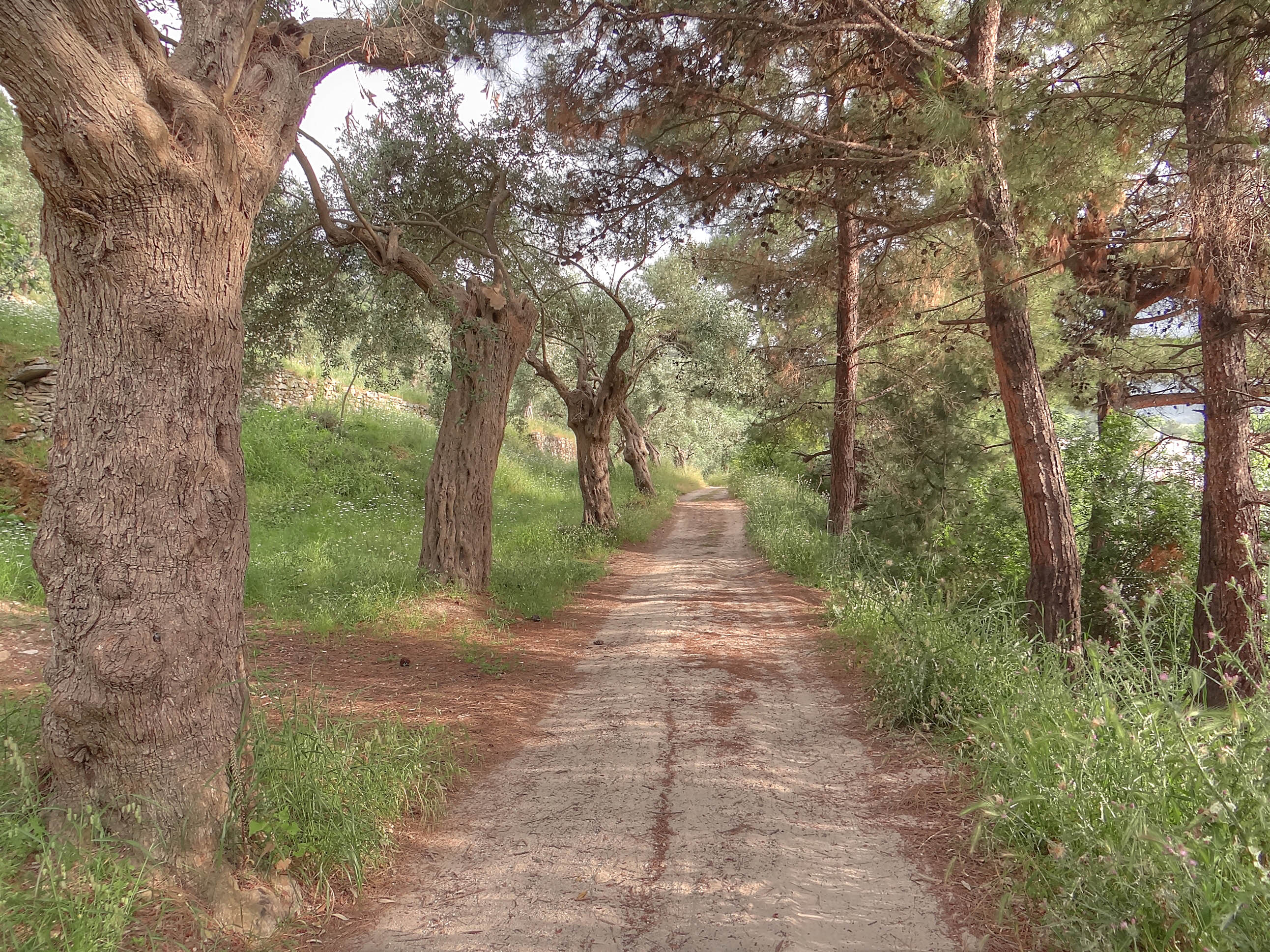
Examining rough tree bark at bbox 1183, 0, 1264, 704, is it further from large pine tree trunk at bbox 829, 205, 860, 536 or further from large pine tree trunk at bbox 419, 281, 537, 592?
large pine tree trunk at bbox 419, 281, 537, 592

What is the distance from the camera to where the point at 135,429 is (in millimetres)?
3080

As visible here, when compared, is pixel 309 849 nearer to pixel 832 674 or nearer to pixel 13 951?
pixel 13 951

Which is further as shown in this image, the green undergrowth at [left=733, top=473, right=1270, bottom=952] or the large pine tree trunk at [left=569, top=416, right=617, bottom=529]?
the large pine tree trunk at [left=569, top=416, right=617, bottom=529]

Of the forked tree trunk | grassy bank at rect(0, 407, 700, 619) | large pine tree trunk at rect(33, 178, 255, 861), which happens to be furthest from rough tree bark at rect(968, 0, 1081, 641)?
the forked tree trunk

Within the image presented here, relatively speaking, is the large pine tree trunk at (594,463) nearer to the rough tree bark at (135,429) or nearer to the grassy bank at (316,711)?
the grassy bank at (316,711)

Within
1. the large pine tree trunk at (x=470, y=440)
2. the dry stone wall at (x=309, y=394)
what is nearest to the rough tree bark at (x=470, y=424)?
the large pine tree trunk at (x=470, y=440)

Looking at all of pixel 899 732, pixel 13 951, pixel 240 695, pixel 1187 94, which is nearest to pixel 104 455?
pixel 240 695

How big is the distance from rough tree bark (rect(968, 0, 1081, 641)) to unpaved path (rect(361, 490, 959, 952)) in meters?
2.31

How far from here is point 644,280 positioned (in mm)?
20234

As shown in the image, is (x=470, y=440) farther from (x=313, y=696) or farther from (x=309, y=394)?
(x=309, y=394)

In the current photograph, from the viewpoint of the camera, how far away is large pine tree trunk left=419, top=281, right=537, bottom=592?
8.66 meters

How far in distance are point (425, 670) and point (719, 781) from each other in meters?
3.11

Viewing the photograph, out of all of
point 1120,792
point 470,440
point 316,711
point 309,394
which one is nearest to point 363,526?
point 470,440

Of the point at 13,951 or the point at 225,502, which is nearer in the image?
the point at 13,951
